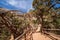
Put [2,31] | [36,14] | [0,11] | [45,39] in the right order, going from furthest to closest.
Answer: [36,14] < [45,39] < [2,31] < [0,11]

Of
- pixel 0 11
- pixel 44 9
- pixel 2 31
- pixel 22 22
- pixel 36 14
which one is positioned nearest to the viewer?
pixel 0 11

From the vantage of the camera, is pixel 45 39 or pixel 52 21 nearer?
pixel 45 39

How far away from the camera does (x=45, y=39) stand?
30.5 ft

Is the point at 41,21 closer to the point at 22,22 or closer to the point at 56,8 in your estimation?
the point at 56,8

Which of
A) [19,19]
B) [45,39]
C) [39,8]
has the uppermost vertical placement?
[39,8]

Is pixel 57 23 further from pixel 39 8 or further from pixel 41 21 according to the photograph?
pixel 39 8

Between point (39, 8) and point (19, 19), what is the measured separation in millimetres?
2130

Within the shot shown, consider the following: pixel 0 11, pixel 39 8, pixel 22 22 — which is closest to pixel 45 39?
pixel 22 22

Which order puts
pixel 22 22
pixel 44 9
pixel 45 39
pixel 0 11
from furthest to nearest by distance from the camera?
pixel 44 9
pixel 22 22
pixel 45 39
pixel 0 11

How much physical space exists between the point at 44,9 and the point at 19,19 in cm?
234

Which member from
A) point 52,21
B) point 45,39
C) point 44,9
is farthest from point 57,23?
point 45,39

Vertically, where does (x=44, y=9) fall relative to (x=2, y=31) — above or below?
above

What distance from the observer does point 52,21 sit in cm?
1276

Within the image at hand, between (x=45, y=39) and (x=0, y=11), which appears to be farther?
(x=45, y=39)
